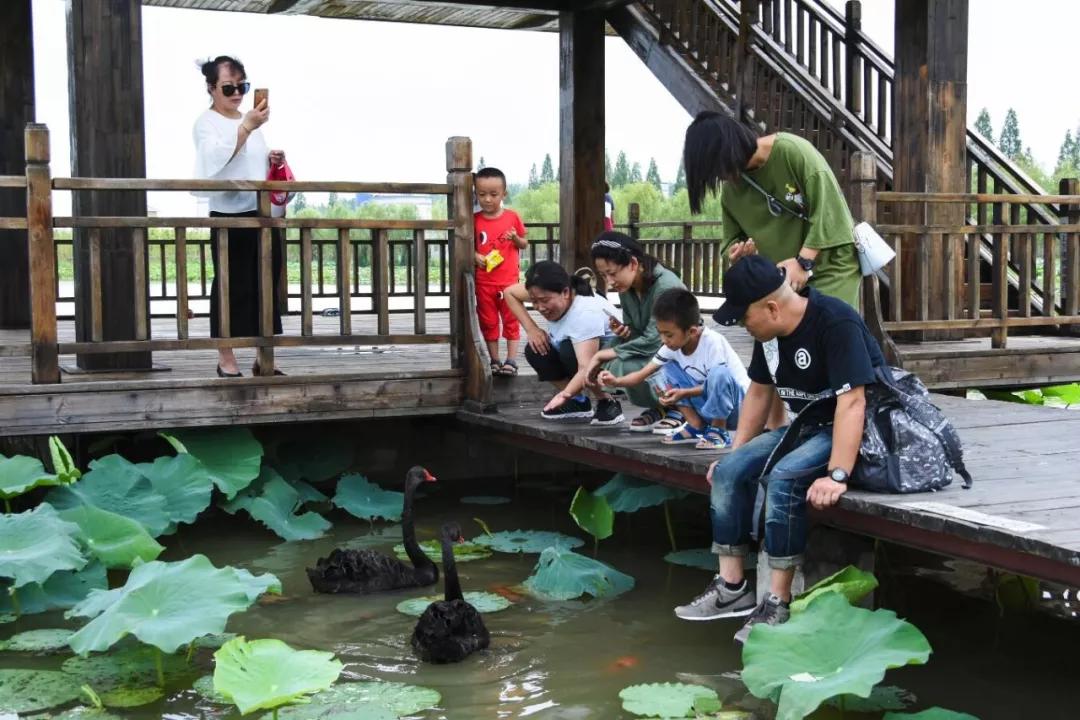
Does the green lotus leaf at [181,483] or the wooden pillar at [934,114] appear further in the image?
the wooden pillar at [934,114]

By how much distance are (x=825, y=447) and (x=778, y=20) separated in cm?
725

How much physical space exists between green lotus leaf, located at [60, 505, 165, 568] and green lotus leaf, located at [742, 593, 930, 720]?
9.43ft

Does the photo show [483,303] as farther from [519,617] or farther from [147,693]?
[147,693]

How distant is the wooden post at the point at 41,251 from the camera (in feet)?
21.1

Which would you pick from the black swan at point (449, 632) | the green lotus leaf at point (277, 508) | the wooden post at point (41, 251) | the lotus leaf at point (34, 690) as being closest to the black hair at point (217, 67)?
the wooden post at point (41, 251)

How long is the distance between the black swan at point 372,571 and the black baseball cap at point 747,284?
217 cm

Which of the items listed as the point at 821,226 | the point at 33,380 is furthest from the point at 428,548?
the point at 821,226

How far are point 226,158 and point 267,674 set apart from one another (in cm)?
360

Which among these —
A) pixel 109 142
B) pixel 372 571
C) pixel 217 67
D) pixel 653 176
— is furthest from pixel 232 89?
pixel 653 176

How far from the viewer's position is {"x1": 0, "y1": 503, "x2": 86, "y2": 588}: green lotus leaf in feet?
16.9

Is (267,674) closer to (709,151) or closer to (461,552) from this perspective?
(709,151)

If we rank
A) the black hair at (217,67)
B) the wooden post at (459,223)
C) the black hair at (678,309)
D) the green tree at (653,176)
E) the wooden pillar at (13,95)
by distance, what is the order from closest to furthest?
the black hair at (678,309) < the black hair at (217,67) < the wooden post at (459,223) < the wooden pillar at (13,95) < the green tree at (653,176)

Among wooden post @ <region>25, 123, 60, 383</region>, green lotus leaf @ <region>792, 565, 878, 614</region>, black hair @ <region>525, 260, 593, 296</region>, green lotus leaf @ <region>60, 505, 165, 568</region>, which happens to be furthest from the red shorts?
green lotus leaf @ <region>792, 565, 878, 614</region>

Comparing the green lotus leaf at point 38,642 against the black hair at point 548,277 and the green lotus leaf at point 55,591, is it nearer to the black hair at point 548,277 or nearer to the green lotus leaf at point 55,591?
the green lotus leaf at point 55,591
